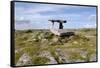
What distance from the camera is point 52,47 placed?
2.71 m

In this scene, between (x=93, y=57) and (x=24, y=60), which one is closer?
(x=24, y=60)

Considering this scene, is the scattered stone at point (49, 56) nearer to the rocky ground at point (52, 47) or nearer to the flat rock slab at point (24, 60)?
the rocky ground at point (52, 47)

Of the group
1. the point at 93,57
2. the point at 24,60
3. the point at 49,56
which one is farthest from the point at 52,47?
the point at 93,57

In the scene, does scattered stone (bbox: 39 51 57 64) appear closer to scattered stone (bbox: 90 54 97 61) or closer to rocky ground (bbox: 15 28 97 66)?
rocky ground (bbox: 15 28 97 66)

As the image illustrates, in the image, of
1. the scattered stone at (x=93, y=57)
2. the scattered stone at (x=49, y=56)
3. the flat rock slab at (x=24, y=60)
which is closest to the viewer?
the flat rock slab at (x=24, y=60)

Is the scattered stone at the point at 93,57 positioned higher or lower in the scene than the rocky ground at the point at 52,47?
lower

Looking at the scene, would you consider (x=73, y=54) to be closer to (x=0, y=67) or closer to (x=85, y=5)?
(x=85, y=5)

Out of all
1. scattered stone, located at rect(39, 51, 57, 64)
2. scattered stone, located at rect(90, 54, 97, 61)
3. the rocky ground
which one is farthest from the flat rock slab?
scattered stone, located at rect(90, 54, 97, 61)

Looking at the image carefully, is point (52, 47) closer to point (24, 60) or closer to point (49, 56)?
point (49, 56)

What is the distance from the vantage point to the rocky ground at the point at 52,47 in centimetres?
259

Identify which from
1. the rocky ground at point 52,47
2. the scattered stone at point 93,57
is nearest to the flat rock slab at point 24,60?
the rocky ground at point 52,47

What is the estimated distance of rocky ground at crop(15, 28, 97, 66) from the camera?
2.59 meters

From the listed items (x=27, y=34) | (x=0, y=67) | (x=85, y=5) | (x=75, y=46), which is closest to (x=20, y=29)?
(x=27, y=34)

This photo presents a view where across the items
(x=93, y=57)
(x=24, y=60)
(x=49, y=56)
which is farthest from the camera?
(x=93, y=57)
